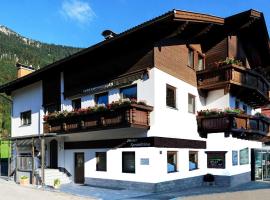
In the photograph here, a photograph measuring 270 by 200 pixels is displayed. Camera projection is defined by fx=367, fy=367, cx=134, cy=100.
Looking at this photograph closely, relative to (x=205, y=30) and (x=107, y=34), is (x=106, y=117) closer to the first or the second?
(x=107, y=34)

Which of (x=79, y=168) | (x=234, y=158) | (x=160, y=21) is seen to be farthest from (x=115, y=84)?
A: (x=234, y=158)

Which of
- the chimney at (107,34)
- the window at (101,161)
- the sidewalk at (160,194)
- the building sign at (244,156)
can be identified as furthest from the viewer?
the building sign at (244,156)

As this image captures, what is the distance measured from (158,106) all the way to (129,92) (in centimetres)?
205

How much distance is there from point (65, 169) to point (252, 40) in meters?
16.3

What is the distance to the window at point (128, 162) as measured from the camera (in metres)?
19.8

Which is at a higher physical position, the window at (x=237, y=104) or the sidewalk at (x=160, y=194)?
the window at (x=237, y=104)

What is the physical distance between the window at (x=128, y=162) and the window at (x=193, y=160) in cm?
418

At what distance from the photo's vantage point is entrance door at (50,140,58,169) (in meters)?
25.1

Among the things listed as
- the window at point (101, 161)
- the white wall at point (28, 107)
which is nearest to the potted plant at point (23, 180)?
the white wall at point (28, 107)

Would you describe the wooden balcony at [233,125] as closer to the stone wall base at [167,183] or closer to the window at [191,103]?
the window at [191,103]

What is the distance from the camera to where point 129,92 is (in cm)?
2031

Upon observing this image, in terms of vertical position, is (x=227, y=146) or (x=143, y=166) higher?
(x=227, y=146)

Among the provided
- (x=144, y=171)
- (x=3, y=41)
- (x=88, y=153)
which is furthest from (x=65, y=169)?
(x=3, y=41)

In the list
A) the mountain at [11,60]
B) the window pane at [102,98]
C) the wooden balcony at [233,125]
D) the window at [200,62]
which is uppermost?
the mountain at [11,60]
